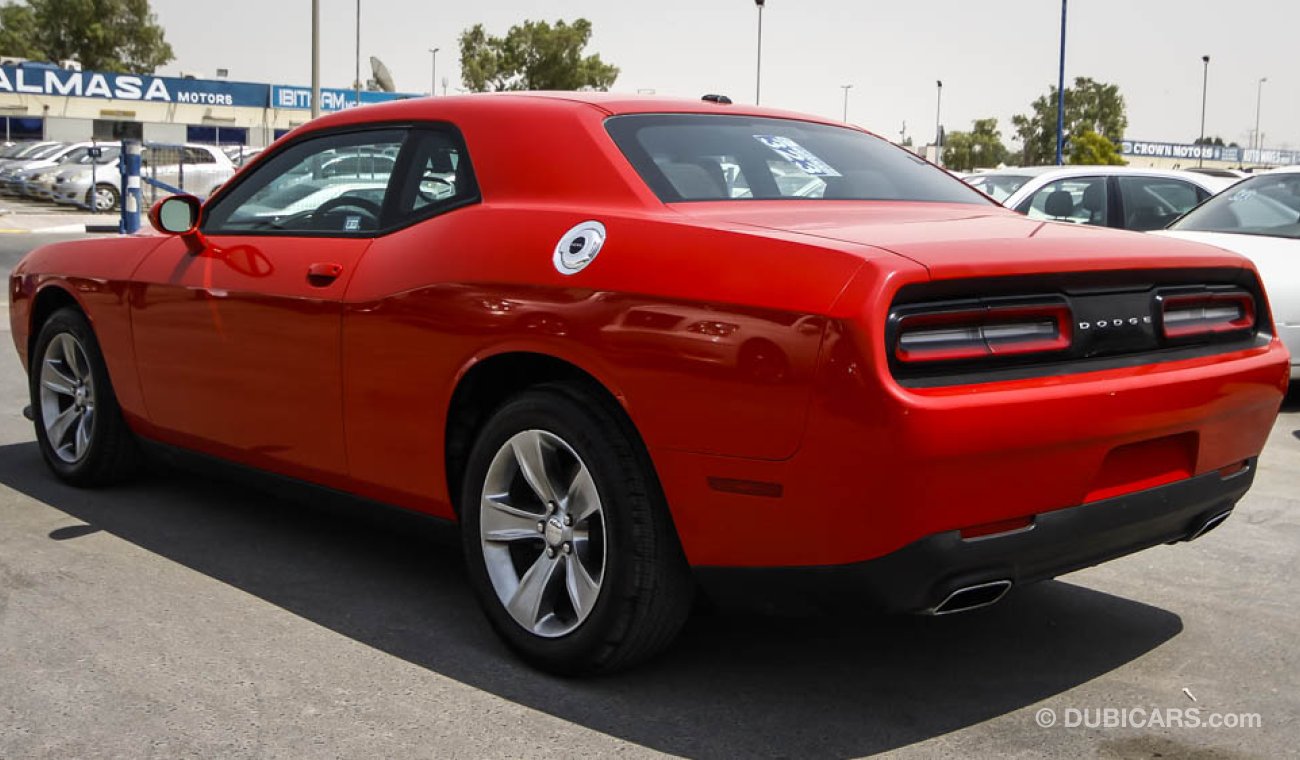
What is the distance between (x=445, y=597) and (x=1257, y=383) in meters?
2.40

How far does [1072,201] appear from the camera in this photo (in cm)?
1097

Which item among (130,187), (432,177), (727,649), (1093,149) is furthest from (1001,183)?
(1093,149)

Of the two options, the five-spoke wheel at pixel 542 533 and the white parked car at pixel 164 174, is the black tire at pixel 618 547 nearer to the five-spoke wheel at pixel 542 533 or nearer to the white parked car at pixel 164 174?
the five-spoke wheel at pixel 542 533

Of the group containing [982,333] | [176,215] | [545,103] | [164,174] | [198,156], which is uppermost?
[198,156]

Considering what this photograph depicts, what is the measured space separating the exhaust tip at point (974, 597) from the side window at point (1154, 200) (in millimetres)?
8492

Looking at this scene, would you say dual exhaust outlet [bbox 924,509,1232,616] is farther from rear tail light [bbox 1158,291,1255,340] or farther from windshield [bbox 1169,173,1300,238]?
windshield [bbox 1169,173,1300,238]

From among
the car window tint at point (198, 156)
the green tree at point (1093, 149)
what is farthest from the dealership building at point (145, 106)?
the green tree at point (1093, 149)

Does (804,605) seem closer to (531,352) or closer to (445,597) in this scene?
(531,352)

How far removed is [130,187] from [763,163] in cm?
2126

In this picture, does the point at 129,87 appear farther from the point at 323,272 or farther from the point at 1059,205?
the point at 323,272

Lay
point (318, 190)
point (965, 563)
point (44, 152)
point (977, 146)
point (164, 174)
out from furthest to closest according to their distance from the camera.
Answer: point (977, 146), point (44, 152), point (164, 174), point (318, 190), point (965, 563)

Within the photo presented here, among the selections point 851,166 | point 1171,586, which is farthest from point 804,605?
point 1171,586

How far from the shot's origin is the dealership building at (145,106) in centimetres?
5856

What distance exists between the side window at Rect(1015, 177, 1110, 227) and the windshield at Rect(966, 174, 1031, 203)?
0.24 metres
